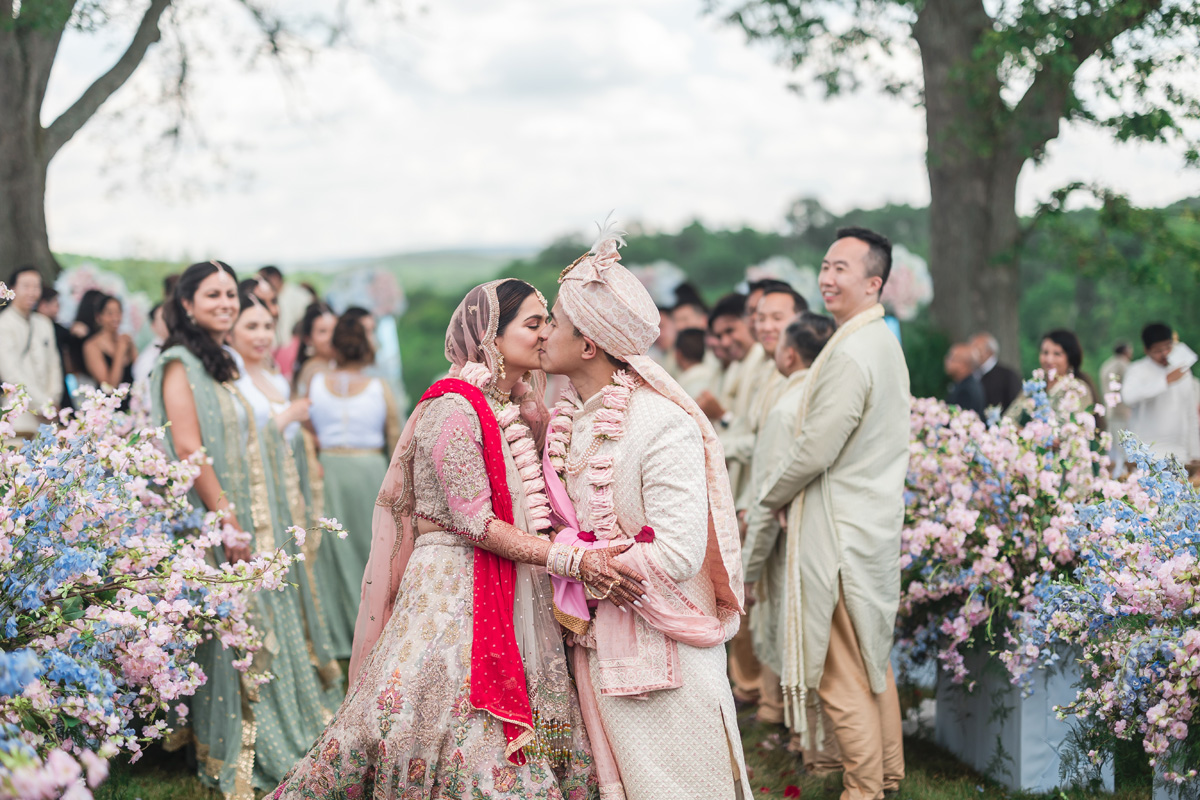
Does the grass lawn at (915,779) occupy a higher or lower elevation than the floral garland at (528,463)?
lower

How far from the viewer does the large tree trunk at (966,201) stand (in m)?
10.3

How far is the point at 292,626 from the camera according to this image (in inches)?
183

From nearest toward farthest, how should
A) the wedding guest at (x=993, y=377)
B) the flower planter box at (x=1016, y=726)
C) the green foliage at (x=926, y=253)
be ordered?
the flower planter box at (x=1016, y=726) < the wedding guest at (x=993, y=377) < the green foliage at (x=926, y=253)

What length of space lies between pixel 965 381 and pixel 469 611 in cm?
708

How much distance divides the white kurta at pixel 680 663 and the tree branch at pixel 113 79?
7.73 m

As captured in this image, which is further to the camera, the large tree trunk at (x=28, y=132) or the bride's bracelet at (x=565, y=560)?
the large tree trunk at (x=28, y=132)

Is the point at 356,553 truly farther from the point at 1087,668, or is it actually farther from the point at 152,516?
the point at 1087,668

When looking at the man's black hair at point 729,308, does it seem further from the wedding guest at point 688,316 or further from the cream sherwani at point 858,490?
the cream sherwani at point 858,490

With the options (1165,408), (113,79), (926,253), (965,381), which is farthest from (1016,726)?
(926,253)

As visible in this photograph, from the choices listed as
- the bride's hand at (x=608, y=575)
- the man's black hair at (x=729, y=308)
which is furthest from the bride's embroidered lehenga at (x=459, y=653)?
the man's black hair at (x=729, y=308)

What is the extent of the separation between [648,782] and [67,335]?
7.37 meters

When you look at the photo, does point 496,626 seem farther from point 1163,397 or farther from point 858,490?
point 1163,397

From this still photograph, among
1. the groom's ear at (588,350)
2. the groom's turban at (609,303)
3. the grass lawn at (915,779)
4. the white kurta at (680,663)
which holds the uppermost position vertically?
the groom's turban at (609,303)

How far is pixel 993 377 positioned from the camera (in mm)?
9391
